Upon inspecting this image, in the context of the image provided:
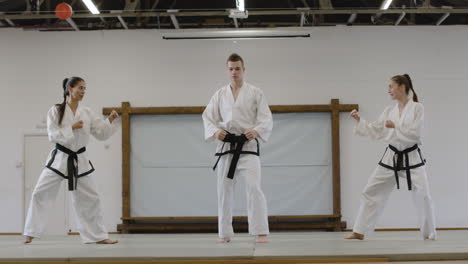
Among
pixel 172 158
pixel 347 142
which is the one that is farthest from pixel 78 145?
pixel 347 142

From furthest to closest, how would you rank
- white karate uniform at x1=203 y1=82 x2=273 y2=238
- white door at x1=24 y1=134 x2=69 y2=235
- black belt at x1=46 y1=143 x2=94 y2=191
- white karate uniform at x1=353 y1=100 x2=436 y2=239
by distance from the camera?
white door at x1=24 y1=134 x2=69 y2=235 → white karate uniform at x1=353 y1=100 x2=436 y2=239 → black belt at x1=46 y1=143 x2=94 y2=191 → white karate uniform at x1=203 y1=82 x2=273 y2=238

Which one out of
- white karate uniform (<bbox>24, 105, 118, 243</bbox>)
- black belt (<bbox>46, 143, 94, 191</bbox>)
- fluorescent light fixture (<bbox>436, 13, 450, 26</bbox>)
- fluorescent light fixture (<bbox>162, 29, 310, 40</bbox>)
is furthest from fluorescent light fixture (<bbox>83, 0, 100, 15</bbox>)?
fluorescent light fixture (<bbox>436, 13, 450, 26</bbox>)

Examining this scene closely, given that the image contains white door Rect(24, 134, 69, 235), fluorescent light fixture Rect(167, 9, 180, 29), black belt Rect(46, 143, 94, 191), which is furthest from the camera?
white door Rect(24, 134, 69, 235)

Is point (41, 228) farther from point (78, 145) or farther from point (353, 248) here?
point (353, 248)

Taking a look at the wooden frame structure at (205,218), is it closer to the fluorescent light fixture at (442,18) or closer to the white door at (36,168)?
the white door at (36,168)

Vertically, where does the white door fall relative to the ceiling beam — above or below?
below

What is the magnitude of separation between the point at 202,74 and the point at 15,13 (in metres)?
2.44

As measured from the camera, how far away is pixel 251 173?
16.4 ft

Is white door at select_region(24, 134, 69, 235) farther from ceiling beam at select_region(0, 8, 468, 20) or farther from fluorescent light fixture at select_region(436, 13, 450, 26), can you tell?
fluorescent light fixture at select_region(436, 13, 450, 26)

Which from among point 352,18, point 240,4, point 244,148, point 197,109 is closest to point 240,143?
point 244,148

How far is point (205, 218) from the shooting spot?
859cm

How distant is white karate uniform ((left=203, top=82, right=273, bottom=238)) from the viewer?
4965 millimetres

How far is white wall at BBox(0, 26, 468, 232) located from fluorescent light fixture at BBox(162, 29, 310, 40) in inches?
4.7

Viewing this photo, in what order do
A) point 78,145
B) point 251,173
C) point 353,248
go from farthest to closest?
1. point 78,145
2. point 251,173
3. point 353,248
